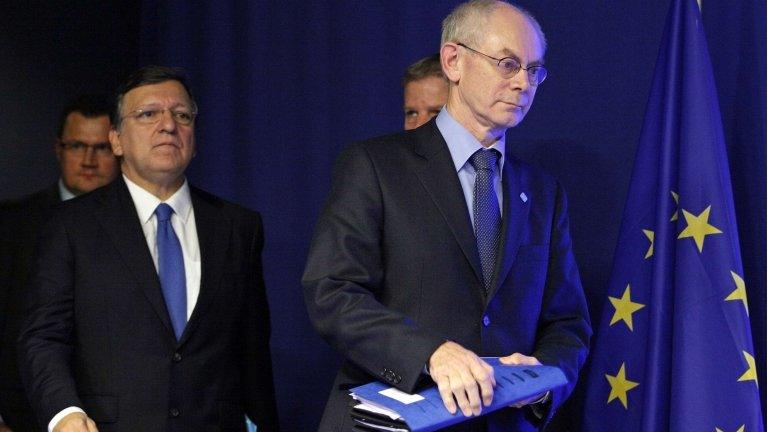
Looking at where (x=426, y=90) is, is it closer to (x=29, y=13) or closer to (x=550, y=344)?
(x=550, y=344)

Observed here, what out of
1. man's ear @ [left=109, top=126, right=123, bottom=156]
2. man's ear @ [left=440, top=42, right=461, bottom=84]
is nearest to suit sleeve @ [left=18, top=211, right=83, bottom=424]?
man's ear @ [left=109, top=126, right=123, bottom=156]

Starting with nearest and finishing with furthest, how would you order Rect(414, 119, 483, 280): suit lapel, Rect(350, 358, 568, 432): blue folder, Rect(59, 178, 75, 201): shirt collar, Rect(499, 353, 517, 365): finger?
Rect(350, 358, 568, 432): blue folder → Rect(499, 353, 517, 365): finger → Rect(414, 119, 483, 280): suit lapel → Rect(59, 178, 75, 201): shirt collar

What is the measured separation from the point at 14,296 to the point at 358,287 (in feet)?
5.75

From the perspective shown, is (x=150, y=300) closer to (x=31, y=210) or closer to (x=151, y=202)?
(x=151, y=202)

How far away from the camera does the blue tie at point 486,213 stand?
2297 millimetres

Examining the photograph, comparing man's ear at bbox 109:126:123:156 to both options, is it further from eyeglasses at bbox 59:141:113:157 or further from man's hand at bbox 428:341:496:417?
man's hand at bbox 428:341:496:417

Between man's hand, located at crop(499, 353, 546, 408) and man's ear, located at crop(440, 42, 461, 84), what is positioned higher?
man's ear, located at crop(440, 42, 461, 84)

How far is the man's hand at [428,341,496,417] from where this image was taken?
6.32 ft

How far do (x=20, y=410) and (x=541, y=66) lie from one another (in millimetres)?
2210

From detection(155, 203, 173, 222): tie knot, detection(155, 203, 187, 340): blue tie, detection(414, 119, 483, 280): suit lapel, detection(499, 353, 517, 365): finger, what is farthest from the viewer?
detection(155, 203, 173, 222): tie knot

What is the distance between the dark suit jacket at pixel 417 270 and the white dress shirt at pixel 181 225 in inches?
31.2

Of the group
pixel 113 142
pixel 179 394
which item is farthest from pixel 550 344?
pixel 113 142

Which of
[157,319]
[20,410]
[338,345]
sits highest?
[338,345]

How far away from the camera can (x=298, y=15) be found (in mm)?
4234
